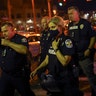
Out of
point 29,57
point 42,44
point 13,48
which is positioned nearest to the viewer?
point 13,48

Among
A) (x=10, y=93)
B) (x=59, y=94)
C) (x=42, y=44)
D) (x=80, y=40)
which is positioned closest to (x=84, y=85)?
(x=42, y=44)

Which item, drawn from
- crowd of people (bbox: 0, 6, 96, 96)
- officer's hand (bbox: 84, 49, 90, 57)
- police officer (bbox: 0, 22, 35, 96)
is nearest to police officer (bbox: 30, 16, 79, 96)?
crowd of people (bbox: 0, 6, 96, 96)

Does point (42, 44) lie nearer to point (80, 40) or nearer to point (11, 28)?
point (80, 40)

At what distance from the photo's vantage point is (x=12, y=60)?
5.49 metres

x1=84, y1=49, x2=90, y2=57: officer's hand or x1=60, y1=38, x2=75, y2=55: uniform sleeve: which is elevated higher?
x1=60, y1=38, x2=75, y2=55: uniform sleeve

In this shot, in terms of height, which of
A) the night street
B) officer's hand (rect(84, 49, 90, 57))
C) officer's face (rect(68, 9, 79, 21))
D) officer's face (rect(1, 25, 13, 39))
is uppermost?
officer's face (rect(68, 9, 79, 21))

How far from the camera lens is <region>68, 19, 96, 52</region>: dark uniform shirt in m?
6.09

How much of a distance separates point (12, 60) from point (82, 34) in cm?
141

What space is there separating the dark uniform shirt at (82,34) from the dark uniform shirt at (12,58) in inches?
40.6

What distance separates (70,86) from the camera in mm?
4762

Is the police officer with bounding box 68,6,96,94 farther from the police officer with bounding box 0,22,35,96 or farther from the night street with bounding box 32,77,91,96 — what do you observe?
the night street with bounding box 32,77,91,96

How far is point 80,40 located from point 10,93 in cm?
153

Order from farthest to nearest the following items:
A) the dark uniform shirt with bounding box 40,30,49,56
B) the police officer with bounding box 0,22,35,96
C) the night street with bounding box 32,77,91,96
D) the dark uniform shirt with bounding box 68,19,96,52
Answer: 1. the dark uniform shirt with bounding box 40,30,49,56
2. the night street with bounding box 32,77,91,96
3. the dark uniform shirt with bounding box 68,19,96,52
4. the police officer with bounding box 0,22,35,96

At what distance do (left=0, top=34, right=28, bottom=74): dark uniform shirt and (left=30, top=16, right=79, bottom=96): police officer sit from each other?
0.86 m
